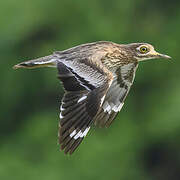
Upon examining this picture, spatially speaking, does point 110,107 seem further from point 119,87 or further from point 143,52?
point 143,52

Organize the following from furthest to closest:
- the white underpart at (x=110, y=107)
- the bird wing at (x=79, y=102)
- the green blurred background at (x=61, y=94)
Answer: the green blurred background at (x=61, y=94), the white underpart at (x=110, y=107), the bird wing at (x=79, y=102)

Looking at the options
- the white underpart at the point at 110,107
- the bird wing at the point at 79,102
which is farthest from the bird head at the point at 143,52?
the bird wing at the point at 79,102

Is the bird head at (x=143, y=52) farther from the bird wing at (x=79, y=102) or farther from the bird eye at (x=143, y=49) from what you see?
the bird wing at (x=79, y=102)

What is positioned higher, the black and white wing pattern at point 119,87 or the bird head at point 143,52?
the bird head at point 143,52

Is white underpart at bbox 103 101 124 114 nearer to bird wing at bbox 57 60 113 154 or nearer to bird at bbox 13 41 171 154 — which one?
bird at bbox 13 41 171 154

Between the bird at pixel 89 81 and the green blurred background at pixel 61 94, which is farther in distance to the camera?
the green blurred background at pixel 61 94

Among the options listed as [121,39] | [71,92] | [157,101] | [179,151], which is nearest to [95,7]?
[121,39]

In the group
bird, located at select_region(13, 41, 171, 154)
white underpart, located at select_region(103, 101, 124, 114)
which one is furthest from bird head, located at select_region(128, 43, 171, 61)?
white underpart, located at select_region(103, 101, 124, 114)

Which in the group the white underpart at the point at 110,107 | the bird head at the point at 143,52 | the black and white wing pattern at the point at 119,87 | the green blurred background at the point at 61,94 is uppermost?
the bird head at the point at 143,52
